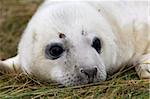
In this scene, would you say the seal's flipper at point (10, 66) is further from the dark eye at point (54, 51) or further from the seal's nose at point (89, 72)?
the seal's nose at point (89, 72)

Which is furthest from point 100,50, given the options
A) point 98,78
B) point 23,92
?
point 23,92

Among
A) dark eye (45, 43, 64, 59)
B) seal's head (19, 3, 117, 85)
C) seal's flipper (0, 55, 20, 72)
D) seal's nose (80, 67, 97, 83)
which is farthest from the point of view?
seal's flipper (0, 55, 20, 72)

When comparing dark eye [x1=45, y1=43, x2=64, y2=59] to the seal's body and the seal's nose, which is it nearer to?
the seal's body

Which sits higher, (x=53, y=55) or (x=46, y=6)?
(x=46, y=6)

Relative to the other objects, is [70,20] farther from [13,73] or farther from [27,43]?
[13,73]

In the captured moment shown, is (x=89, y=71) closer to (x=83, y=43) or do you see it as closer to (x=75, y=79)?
(x=75, y=79)

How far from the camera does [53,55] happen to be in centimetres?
571

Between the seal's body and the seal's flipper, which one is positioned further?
the seal's flipper

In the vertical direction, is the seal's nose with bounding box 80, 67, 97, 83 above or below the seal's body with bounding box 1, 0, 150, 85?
below

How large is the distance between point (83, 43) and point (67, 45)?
0.14 metres

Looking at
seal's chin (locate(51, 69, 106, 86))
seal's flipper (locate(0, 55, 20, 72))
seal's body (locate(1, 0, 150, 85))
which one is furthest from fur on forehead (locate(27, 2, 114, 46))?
seal's flipper (locate(0, 55, 20, 72))

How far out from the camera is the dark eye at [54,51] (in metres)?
5.67

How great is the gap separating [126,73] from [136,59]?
23 centimetres

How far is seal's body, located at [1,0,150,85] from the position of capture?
18.1ft
